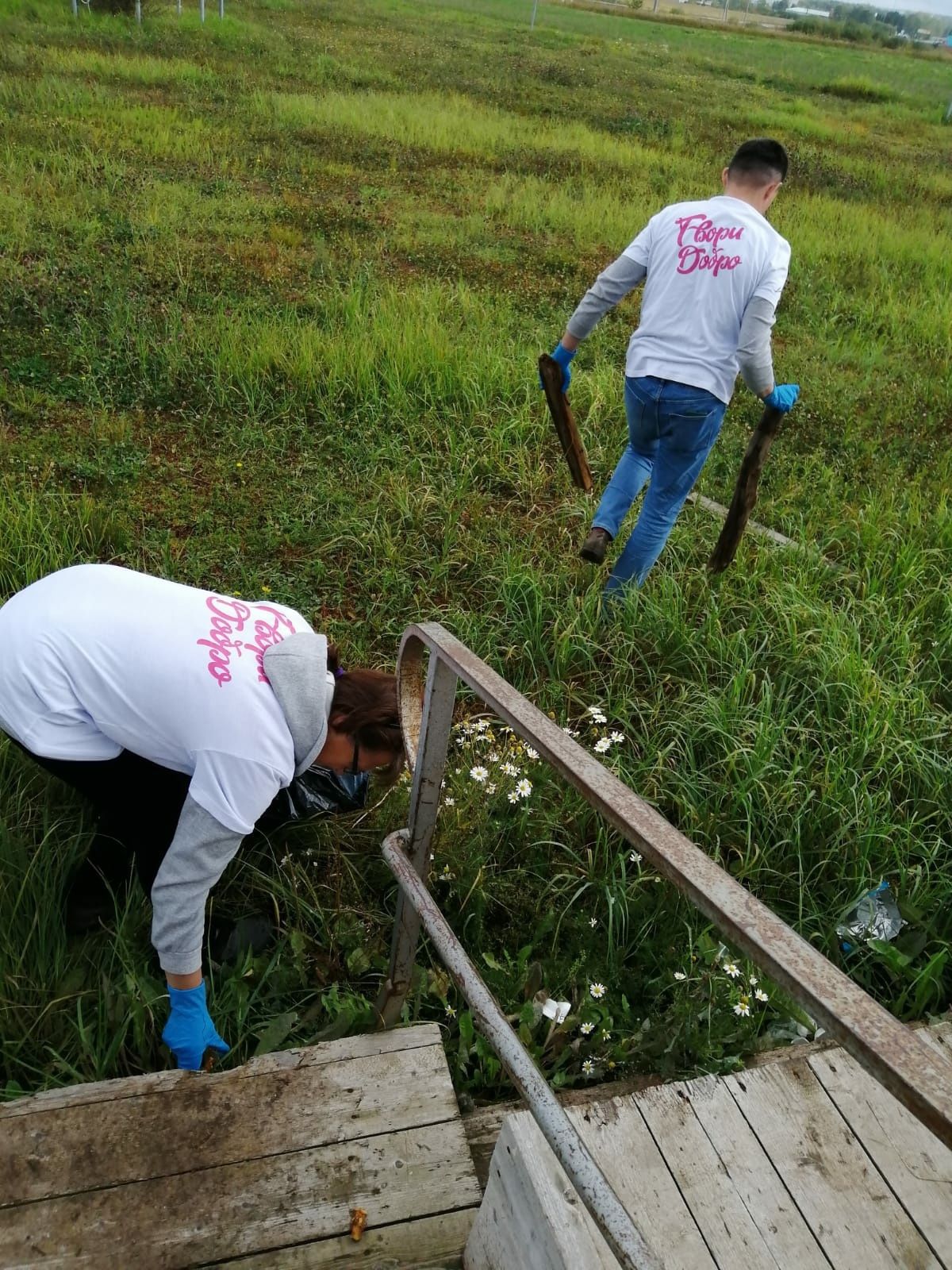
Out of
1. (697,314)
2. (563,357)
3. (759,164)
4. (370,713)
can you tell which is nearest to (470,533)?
(563,357)

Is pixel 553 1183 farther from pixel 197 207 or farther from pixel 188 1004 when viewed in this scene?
pixel 197 207

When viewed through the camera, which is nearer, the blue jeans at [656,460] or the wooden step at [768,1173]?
the wooden step at [768,1173]

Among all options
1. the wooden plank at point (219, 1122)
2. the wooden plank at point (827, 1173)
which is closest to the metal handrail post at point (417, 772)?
the wooden plank at point (219, 1122)

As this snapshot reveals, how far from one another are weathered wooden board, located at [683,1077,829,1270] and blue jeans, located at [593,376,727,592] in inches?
77.9

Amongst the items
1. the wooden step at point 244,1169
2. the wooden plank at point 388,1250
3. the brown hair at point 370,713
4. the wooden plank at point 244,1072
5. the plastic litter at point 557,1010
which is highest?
the brown hair at point 370,713

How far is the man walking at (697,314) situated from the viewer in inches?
114

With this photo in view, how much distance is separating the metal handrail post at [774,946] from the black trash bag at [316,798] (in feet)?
3.91

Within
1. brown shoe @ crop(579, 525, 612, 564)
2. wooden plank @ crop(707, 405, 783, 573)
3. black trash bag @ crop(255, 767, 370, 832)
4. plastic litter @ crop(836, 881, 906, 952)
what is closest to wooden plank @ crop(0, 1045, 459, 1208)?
black trash bag @ crop(255, 767, 370, 832)

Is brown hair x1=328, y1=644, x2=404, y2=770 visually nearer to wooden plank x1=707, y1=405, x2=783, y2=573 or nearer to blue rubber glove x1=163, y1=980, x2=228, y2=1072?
blue rubber glove x1=163, y1=980, x2=228, y2=1072

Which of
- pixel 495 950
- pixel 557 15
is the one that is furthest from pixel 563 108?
pixel 557 15

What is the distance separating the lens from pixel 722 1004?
2.02 metres

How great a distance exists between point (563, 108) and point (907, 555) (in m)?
11.2

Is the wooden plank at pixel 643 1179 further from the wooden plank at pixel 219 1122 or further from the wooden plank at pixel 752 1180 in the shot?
the wooden plank at pixel 219 1122

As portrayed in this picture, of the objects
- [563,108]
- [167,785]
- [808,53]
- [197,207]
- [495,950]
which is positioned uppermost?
[808,53]
